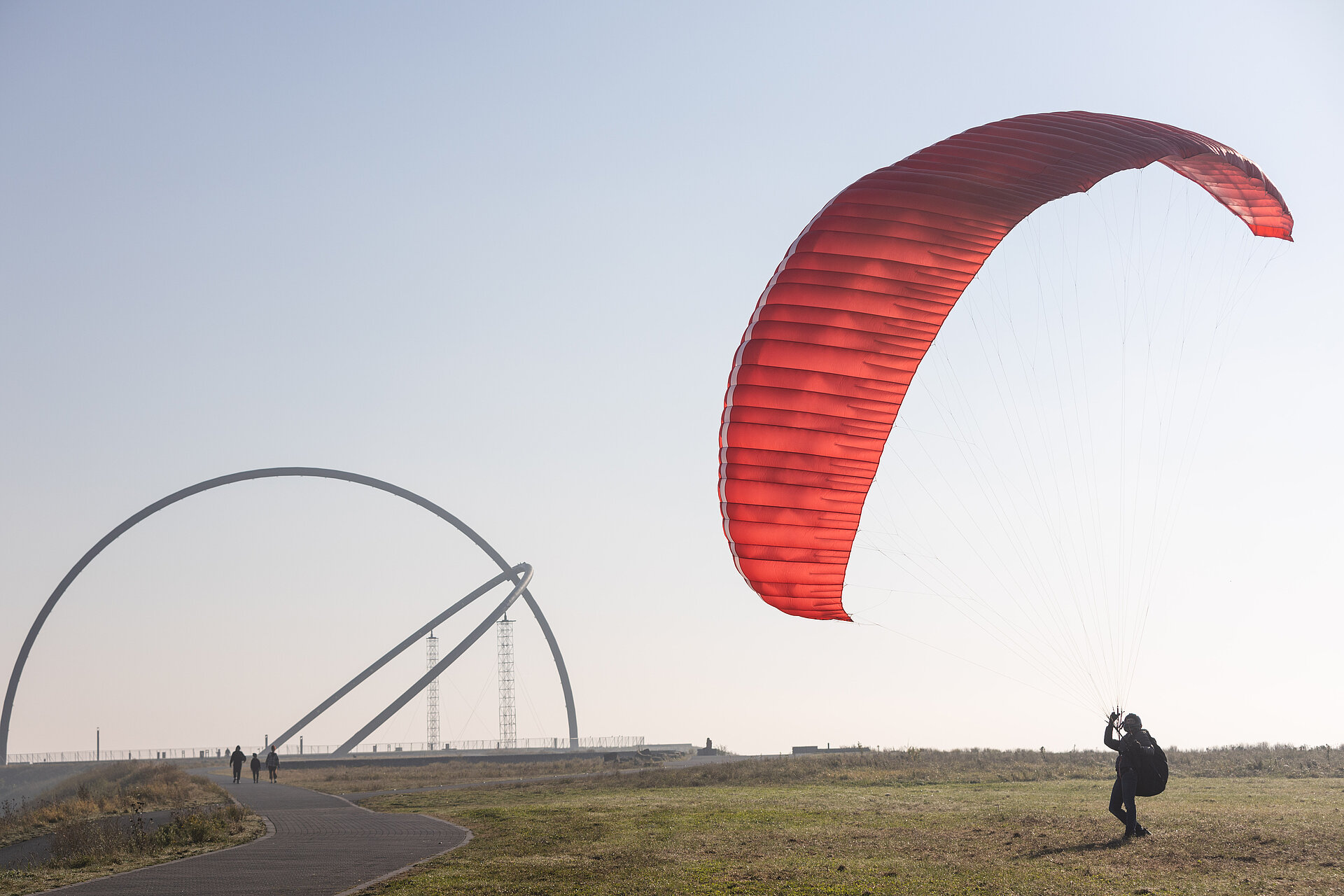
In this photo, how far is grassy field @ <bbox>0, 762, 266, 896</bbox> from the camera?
1383 cm

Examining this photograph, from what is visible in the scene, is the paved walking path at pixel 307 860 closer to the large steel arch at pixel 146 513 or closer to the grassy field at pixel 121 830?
the grassy field at pixel 121 830

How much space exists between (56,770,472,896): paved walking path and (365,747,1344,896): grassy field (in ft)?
2.07

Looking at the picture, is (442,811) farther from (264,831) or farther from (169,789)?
(169,789)

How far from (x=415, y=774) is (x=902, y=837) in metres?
27.0

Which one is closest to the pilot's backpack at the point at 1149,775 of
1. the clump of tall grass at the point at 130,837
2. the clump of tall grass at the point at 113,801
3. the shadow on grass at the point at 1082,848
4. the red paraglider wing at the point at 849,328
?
the shadow on grass at the point at 1082,848

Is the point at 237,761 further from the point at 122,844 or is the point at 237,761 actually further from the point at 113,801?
the point at 122,844

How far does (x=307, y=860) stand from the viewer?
1411cm

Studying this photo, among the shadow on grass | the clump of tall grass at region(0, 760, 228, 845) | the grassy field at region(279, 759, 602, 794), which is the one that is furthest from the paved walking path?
the grassy field at region(279, 759, 602, 794)

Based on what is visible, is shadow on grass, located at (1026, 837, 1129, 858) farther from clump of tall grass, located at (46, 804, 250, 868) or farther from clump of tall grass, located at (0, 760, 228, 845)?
clump of tall grass, located at (0, 760, 228, 845)

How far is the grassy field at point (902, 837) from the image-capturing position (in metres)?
11.0

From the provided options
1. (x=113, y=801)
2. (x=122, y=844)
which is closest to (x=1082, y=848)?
(x=122, y=844)

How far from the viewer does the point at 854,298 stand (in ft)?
44.0

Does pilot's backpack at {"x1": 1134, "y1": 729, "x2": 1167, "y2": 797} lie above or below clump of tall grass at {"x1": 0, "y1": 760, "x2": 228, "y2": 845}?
above

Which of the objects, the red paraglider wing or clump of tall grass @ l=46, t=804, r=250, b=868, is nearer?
the red paraglider wing
